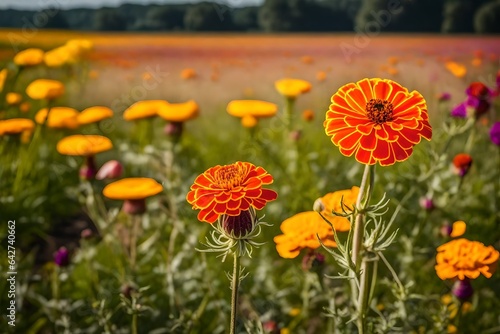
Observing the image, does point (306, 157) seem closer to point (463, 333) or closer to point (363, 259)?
point (463, 333)

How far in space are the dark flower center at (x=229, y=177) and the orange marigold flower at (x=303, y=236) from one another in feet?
0.66

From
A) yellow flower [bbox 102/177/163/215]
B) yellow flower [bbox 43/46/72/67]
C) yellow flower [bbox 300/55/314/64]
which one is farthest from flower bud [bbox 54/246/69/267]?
yellow flower [bbox 300/55/314/64]

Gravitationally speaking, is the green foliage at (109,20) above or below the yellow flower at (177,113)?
above

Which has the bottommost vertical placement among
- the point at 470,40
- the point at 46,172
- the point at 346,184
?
the point at 46,172

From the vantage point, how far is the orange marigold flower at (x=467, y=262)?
32.2 inches

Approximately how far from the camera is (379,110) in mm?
596

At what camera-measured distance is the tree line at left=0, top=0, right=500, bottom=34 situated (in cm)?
169

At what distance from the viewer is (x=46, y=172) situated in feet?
5.53

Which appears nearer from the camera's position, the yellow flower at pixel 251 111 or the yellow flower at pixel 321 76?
the yellow flower at pixel 251 111

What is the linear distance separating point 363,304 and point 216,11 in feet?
3.93

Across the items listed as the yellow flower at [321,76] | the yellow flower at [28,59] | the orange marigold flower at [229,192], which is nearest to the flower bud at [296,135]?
the yellow flower at [321,76]

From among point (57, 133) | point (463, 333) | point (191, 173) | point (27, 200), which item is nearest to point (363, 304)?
point (463, 333)

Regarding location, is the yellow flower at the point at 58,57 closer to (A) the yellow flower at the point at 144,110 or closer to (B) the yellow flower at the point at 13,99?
(B) the yellow flower at the point at 13,99

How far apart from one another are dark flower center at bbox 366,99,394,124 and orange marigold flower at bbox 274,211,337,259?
0.23 metres
